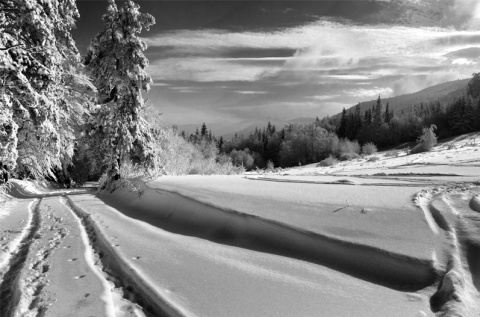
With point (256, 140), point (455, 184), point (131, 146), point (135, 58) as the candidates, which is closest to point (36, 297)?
point (455, 184)

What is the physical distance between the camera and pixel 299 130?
101 m

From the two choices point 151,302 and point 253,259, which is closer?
point 151,302

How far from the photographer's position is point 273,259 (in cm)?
500

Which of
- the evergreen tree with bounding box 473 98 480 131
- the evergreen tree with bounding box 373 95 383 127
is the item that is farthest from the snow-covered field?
the evergreen tree with bounding box 373 95 383 127

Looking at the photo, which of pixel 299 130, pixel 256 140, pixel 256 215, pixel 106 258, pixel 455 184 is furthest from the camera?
pixel 256 140

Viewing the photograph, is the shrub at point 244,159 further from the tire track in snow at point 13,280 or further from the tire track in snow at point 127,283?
the tire track in snow at point 127,283

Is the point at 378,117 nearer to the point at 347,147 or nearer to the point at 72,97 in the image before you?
the point at 347,147

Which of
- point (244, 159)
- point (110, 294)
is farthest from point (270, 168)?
point (244, 159)

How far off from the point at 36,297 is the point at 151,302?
1651mm

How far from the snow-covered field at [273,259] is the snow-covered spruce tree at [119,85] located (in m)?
9.16

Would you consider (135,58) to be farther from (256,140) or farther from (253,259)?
(256,140)

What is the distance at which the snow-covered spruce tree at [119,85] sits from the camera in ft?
53.4

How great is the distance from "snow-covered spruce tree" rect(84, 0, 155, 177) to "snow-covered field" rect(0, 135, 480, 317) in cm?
916

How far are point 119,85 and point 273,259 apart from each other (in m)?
14.7
